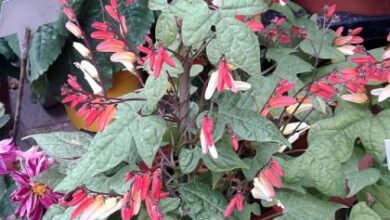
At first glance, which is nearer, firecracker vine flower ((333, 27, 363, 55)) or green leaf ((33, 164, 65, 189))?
green leaf ((33, 164, 65, 189))

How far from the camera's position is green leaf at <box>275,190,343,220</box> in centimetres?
92

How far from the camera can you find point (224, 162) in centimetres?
90

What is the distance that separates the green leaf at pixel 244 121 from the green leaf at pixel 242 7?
0.19 m

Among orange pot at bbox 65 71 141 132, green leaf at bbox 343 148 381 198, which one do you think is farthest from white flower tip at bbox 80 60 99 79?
orange pot at bbox 65 71 141 132

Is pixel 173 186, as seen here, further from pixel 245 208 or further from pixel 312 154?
pixel 312 154

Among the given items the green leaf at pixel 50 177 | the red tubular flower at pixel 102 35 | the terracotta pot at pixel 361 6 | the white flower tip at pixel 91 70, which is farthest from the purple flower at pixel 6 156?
the terracotta pot at pixel 361 6

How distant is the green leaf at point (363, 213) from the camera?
92cm

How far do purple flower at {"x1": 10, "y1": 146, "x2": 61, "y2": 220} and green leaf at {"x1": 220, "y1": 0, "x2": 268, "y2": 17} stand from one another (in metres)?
0.48

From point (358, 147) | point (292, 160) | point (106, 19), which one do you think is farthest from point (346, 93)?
point (106, 19)

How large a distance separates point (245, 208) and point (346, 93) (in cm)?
31

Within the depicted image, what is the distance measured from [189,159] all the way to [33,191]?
327 millimetres

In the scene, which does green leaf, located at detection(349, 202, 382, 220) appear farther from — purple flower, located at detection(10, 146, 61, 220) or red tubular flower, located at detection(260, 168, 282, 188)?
purple flower, located at detection(10, 146, 61, 220)

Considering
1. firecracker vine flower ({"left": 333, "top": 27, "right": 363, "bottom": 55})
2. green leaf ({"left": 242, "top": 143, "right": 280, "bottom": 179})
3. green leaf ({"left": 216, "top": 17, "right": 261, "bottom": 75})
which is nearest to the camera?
green leaf ({"left": 216, "top": 17, "right": 261, "bottom": 75})

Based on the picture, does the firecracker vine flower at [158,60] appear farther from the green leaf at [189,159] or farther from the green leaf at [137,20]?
the green leaf at [137,20]
